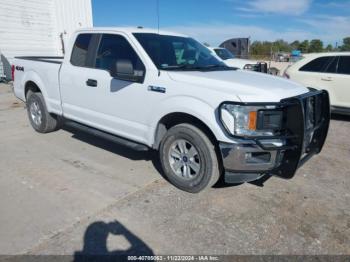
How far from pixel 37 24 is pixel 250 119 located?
1376 centimetres

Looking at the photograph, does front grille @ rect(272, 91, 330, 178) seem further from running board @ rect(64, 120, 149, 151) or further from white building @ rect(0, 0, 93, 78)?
white building @ rect(0, 0, 93, 78)

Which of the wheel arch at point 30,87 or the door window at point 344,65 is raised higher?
the door window at point 344,65

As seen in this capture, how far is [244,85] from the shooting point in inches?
138

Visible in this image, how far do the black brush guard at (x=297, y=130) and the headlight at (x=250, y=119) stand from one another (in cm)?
12

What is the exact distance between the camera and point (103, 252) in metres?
2.81

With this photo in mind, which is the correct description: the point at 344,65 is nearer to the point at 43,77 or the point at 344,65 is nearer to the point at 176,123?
the point at 176,123

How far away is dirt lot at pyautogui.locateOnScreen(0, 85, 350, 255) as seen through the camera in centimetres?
293

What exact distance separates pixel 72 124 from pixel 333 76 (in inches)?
242

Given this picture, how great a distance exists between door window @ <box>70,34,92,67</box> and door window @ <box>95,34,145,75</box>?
303mm

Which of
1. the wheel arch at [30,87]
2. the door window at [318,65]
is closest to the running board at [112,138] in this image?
the wheel arch at [30,87]

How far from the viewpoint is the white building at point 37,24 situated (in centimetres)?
1333

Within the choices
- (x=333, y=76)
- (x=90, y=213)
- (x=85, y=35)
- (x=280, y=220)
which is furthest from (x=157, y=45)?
(x=333, y=76)

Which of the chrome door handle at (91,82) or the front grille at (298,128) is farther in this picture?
the chrome door handle at (91,82)

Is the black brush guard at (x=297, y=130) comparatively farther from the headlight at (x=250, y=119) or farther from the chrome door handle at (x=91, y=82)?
the chrome door handle at (x=91, y=82)
